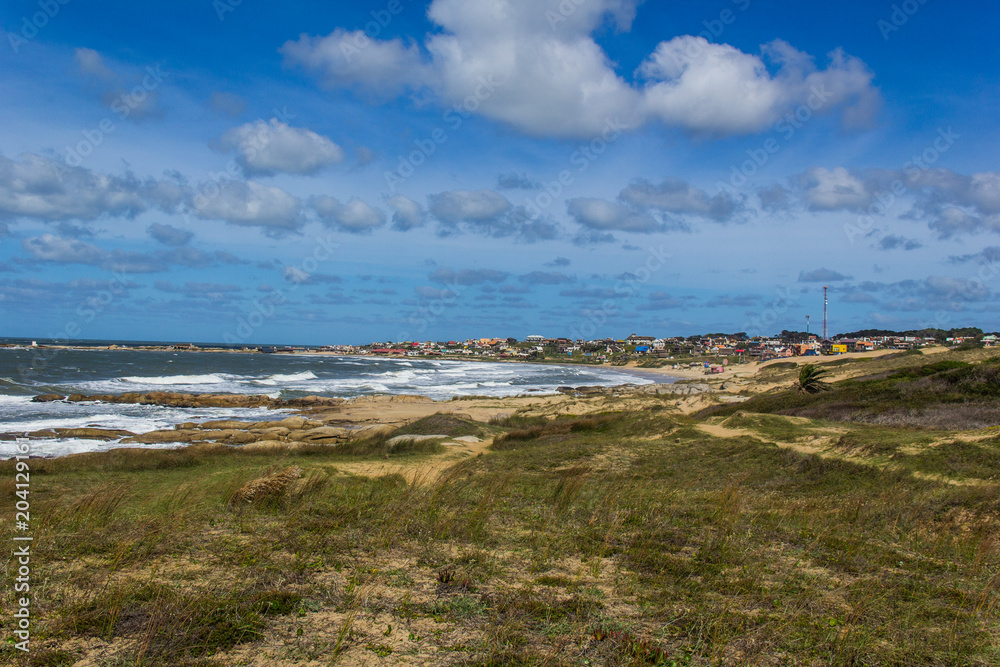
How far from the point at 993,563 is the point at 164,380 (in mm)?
66854

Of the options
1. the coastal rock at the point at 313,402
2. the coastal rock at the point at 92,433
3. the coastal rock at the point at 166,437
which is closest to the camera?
the coastal rock at the point at 166,437

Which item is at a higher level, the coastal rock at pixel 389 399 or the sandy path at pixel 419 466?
the sandy path at pixel 419 466

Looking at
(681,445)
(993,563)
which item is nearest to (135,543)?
(993,563)

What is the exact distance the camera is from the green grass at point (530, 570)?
450 centimetres

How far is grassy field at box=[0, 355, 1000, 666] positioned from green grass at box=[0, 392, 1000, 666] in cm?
3

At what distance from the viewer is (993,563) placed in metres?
6.46

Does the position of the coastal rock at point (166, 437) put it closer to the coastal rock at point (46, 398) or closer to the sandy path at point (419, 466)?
the sandy path at point (419, 466)

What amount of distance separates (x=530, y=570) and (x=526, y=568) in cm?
9

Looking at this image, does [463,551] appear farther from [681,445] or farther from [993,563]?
[681,445]

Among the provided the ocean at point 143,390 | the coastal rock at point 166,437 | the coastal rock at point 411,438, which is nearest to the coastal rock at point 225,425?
the coastal rock at point 166,437

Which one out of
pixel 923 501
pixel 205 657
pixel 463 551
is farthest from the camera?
pixel 923 501

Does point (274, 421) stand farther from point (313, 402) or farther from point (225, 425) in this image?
point (313, 402)

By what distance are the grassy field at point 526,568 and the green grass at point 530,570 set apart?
0.03 m

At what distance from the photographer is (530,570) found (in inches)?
243
